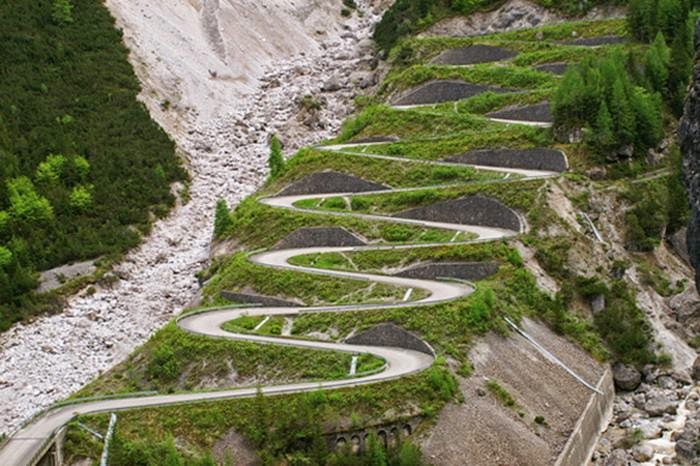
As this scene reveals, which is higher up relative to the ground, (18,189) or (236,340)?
(18,189)

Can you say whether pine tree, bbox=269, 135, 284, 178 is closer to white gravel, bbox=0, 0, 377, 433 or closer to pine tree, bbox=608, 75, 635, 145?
white gravel, bbox=0, 0, 377, 433

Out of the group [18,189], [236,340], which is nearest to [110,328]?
[18,189]

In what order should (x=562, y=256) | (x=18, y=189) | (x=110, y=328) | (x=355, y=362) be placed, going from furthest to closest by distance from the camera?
(x=18, y=189) < (x=110, y=328) < (x=562, y=256) < (x=355, y=362)

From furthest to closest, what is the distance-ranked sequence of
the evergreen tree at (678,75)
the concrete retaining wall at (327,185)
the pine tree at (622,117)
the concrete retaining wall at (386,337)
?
the evergreen tree at (678,75) → the concrete retaining wall at (327,185) → the pine tree at (622,117) → the concrete retaining wall at (386,337)

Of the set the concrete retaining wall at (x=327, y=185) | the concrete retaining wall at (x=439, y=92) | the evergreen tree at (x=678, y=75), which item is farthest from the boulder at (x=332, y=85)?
the evergreen tree at (x=678, y=75)

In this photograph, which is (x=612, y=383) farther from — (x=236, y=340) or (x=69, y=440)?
(x=69, y=440)

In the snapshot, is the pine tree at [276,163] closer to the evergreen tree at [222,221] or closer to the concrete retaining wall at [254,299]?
the evergreen tree at [222,221]
